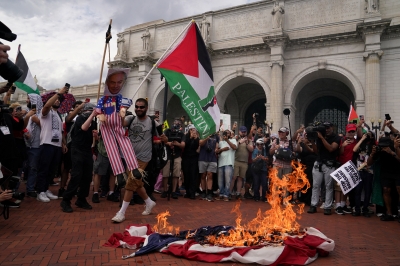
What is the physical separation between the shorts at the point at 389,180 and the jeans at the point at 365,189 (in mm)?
381

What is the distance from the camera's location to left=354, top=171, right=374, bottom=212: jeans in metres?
6.84

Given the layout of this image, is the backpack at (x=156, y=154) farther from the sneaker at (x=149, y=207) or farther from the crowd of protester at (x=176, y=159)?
the sneaker at (x=149, y=207)

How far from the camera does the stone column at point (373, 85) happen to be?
15938 mm

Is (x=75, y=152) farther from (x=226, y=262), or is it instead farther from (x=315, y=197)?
(x=315, y=197)

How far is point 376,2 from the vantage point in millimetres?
16531

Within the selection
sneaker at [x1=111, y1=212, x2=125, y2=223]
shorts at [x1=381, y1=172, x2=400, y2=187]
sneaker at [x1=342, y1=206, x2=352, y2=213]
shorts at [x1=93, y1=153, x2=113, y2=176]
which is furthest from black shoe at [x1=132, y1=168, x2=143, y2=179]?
shorts at [x1=381, y1=172, x2=400, y2=187]

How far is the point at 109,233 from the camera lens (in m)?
4.28

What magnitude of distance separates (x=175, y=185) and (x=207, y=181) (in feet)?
3.11

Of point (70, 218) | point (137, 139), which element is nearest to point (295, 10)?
point (137, 139)

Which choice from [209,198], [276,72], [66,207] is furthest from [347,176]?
[276,72]

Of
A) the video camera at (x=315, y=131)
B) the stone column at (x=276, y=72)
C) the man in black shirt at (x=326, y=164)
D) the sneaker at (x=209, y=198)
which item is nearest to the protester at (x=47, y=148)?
the sneaker at (x=209, y=198)

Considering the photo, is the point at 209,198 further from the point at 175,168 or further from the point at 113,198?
the point at 113,198

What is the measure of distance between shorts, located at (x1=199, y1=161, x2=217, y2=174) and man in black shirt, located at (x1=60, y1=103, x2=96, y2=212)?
3.43m

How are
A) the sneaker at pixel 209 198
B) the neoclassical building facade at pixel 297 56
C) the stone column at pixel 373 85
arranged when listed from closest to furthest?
the sneaker at pixel 209 198, the stone column at pixel 373 85, the neoclassical building facade at pixel 297 56
